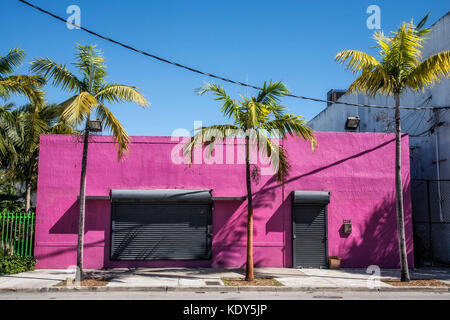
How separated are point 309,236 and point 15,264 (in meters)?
10.1

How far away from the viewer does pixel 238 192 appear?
622 inches

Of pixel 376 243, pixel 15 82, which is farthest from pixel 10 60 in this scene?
pixel 376 243

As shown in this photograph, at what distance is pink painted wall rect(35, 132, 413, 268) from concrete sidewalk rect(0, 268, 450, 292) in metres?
0.79

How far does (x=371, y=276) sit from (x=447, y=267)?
174 inches

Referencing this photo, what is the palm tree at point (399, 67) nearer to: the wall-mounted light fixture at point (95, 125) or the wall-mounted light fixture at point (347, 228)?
the wall-mounted light fixture at point (347, 228)

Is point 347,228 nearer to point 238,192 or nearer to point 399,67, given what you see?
point 238,192

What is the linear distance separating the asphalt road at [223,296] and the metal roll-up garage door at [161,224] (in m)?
3.98

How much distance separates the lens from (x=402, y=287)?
12.0 meters

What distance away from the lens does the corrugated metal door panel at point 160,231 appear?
15203mm

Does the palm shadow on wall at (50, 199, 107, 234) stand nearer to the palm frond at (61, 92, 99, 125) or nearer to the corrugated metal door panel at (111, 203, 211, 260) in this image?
the corrugated metal door panel at (111, 203, 211, 260)

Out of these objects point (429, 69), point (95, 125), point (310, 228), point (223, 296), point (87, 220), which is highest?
point (429, 69)

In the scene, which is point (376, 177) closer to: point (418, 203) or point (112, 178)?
point (418, 203)

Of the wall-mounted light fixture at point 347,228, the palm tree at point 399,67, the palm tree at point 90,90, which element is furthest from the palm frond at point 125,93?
the wall-mounted light fixture at point 347,228

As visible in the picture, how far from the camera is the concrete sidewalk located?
11.7m
